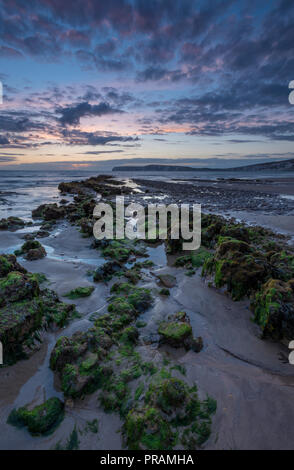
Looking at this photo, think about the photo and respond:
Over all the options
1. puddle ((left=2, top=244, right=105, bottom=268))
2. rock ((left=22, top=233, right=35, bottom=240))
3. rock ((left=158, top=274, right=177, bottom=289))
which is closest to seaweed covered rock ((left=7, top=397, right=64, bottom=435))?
rock ((left=158, top=274, right=177, bottom=289))

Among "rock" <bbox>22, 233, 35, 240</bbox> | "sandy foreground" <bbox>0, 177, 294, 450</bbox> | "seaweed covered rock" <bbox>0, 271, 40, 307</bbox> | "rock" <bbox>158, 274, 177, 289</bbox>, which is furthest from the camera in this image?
"rock" <bbox>22, 233, 35, 240</bbox>

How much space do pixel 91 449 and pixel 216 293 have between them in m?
3.21

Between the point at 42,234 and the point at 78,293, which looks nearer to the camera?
the point at 78,293

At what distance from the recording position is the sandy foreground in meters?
2.08

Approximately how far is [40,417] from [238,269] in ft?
12.1

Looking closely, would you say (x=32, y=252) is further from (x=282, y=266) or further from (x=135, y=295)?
(x=282, y=266)

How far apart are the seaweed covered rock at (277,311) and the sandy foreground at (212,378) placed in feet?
→ 0.59

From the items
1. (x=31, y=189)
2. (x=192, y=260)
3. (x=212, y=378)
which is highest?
(x=31, y=189)

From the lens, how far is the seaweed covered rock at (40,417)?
2131 mm

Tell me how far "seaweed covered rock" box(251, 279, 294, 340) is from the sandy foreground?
0.18 metres

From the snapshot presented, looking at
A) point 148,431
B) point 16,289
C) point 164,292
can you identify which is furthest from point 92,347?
point 164,292

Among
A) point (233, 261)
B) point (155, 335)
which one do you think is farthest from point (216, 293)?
point (155, 335)

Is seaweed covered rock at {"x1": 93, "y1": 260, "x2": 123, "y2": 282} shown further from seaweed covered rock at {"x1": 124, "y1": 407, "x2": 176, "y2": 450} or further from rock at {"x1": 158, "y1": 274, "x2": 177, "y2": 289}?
seaweed covered rock at {"x1": 124, "y1": 407, "x2": 176, "y2": 450}

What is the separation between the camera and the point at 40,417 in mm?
2170
